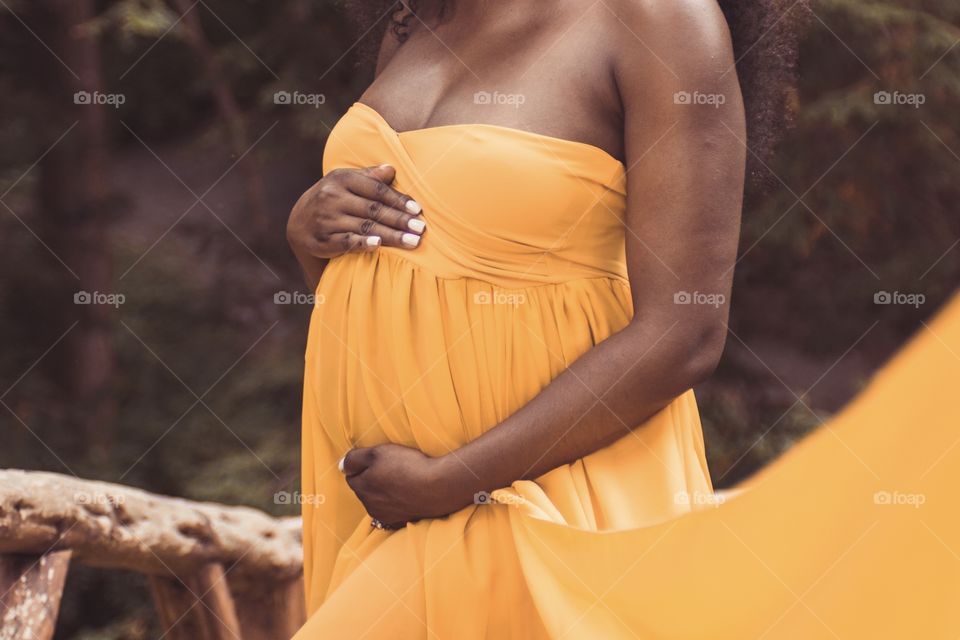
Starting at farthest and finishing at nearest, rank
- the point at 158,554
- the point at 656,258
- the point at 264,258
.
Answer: the point at 264,258
the point at 158,554
the point at 656,258

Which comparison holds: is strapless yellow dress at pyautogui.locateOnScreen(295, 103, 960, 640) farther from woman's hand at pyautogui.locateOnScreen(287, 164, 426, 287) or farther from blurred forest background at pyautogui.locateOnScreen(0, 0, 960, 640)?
blurred forest background at pyautogui.locateOnScreen(0, 0, 960, 640)

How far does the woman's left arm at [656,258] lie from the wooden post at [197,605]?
0.96 meters

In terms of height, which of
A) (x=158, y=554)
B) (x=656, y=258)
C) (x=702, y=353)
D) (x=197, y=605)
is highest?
(x=656, y=258)

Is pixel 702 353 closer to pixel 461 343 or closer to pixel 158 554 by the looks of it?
pixel 461 343

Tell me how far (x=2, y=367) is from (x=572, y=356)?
3905mm

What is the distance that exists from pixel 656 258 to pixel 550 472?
10.9 inches

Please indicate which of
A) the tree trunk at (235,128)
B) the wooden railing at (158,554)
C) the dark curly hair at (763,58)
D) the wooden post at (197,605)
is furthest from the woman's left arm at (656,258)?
the tree trunk at (235,128)

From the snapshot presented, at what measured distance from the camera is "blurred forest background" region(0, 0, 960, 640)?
459 cm

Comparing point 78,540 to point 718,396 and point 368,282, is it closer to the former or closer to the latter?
point 368,282

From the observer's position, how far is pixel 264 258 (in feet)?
16.2

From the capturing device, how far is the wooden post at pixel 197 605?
2344 millimetres

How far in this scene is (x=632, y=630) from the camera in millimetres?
1380

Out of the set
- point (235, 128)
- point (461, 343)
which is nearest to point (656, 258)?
point (461, 343)

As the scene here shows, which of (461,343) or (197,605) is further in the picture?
(197,605)
